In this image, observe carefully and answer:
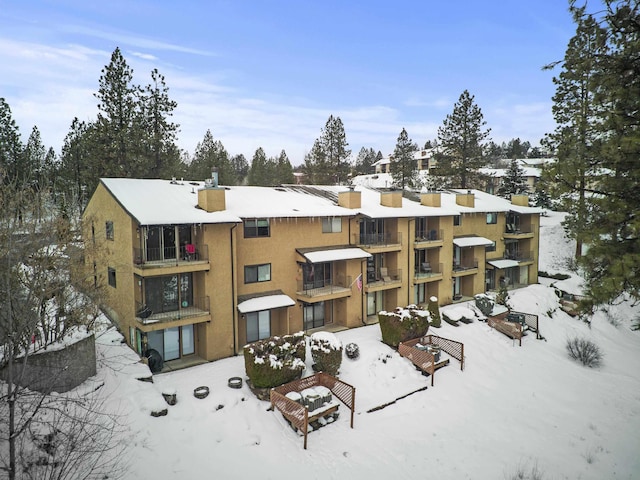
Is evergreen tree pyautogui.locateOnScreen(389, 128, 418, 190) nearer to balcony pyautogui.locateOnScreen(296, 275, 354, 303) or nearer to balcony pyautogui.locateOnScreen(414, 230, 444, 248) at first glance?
balcony pyautogui.locateOnScreen(414, 230, 444, 248)

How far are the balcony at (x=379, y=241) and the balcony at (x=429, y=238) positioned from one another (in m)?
1.87

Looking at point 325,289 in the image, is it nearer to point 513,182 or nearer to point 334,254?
point 334,254

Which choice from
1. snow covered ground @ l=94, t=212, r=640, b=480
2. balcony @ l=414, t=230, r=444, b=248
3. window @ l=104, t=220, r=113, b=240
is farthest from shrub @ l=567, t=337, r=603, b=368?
window @ l=104, t=220, r=113, b=240

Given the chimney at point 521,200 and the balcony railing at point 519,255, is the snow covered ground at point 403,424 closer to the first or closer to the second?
the balcony railing at point 519,255

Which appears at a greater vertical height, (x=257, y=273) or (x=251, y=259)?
(x=251, y=259)

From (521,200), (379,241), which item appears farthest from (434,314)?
(521,200)

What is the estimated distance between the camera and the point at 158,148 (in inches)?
1512

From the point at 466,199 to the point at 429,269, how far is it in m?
8.04

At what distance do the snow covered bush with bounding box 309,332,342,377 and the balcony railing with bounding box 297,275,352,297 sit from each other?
4607mm

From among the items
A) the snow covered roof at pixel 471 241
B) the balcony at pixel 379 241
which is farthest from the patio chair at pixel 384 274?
the snow covered roof at pixel 471 241

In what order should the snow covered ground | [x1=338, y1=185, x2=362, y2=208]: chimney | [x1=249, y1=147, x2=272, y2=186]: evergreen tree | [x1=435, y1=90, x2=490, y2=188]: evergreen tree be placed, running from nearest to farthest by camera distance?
the snow covered ground
[x1=338, y1=185, x2=362, y2=208]: chimney
[x1=435, y1=90, x2=490, y2=188]: evergreen tree
[x1=249, y1=147, x2=272, y2=186]: evergreen tree

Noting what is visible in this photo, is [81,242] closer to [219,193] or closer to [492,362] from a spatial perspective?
[219,193]

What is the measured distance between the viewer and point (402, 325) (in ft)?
72.5

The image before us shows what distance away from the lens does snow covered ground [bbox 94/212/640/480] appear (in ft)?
44.9
